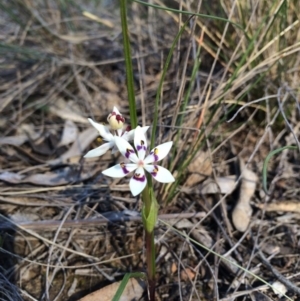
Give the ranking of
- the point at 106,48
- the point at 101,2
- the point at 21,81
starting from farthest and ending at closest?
the point at 101,2, the point at 106,48, the point at 21,81

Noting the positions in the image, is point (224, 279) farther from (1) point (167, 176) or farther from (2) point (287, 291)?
(1) point (167, 176)

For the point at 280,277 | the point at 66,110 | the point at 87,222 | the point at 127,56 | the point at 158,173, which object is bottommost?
the point at 280,277

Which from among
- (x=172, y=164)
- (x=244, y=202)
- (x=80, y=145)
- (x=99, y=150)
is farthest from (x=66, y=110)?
(x=99, y=150)

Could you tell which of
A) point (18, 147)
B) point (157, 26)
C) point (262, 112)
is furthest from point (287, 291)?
point (157, 26)

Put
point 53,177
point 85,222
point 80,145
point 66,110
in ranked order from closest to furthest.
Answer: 1. point 85,222
2. point 53,177
3. point 80,145
4. point 66,110

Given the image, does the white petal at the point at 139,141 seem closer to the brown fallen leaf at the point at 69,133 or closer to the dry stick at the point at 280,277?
the dry stick at the point at 280,277

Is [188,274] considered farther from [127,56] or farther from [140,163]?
[127,56]

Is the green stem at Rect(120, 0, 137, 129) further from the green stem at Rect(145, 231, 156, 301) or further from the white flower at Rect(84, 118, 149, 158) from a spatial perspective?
the green stem at Rect(145, 231, 156, 301)
